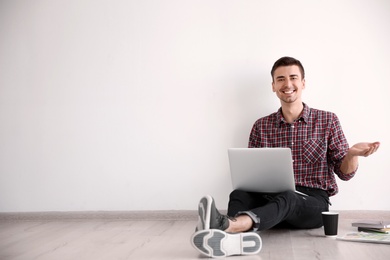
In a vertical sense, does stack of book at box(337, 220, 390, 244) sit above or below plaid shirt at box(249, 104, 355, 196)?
below

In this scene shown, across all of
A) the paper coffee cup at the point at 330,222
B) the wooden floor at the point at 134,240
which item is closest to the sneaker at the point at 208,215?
the wooden floor at the point at 134,240

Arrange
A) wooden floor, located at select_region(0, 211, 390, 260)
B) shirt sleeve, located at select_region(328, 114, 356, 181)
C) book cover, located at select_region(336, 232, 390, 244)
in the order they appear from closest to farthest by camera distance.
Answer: wooden floor, located at select_region(0, 211, 390, 260)
book cover, located at select_region(336, 232, 390, 244)
shirt sleeve, located at select_region(328, 114, 356, 181)

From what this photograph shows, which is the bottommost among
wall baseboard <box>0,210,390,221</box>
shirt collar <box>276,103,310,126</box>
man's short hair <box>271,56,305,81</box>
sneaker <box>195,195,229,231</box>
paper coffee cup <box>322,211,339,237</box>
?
wall baseboard <box>0,210,390,221</box>

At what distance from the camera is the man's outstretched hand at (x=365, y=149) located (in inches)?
106

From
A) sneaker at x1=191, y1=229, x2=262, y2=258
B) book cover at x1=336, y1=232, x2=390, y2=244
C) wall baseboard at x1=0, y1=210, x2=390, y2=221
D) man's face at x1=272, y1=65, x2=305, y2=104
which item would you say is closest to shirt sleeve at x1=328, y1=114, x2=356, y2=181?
man's face at x1=272, y1=65, x2=305, y2=104

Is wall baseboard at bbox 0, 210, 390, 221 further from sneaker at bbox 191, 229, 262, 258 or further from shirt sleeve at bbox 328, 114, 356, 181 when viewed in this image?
sneaker at bbox 191, 229, 262, 258

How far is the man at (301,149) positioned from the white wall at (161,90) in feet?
0.85

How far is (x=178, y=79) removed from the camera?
3.60 meters

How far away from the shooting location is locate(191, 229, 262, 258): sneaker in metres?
2.20

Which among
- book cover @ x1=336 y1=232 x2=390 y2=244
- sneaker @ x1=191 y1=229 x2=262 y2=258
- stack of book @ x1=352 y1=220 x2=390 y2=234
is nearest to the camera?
sneaker @ x1=191 y1=229 x2=262 y2=258

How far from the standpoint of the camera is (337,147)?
3057 millimetres

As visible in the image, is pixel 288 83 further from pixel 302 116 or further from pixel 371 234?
pixel 371 234

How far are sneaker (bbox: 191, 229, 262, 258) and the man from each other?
0.34 meters

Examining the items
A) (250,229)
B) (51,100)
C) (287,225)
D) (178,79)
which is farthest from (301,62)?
(51,100)
